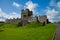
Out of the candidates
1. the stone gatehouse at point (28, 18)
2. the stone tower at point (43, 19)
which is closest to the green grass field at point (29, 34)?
the stone tower at point (43, 19)

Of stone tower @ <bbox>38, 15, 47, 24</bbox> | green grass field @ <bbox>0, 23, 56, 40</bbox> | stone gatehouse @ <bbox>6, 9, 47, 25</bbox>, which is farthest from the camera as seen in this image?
stone gatehouse @ <bbox>6, 9, 47, 25</bbox>

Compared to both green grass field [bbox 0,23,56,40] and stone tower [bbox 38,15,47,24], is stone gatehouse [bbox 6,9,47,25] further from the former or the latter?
green grass field [bbox 0,23,56,40]

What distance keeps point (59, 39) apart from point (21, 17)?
239ft

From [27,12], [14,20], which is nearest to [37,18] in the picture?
[27,12]

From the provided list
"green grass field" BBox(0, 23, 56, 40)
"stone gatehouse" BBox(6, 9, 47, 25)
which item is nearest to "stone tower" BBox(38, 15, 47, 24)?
"stone gatehouse" BBox(6, 9, 47, 25)

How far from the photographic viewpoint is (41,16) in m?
89.8

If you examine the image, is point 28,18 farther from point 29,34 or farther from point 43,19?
point 29,34

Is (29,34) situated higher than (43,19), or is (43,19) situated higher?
(43,19)

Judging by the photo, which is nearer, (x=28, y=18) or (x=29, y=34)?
(x=29, y=34)

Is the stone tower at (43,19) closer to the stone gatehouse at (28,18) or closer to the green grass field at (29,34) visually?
the stone gatehouse at (28,18)

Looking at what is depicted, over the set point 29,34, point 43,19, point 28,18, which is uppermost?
point 28,18

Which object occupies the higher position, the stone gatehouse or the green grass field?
the stone gatehouse

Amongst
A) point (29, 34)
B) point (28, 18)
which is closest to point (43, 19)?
point (28, 18)

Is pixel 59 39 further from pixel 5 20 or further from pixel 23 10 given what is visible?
pixel 5 20
